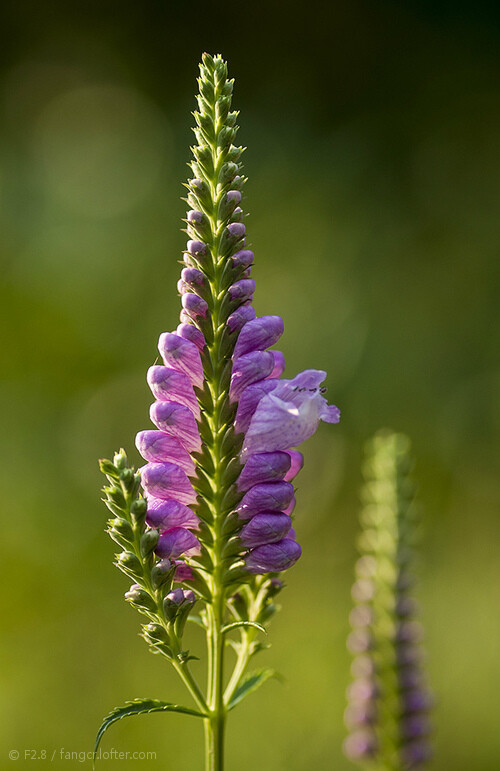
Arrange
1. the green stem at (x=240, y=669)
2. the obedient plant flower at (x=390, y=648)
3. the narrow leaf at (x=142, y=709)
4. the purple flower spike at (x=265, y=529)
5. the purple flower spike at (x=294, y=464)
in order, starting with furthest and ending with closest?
the obedient plant flower at (x=390, y=648) → the purple flower spike at (x=294, y=464) → the green stem at (x=240, y=669) → the purple flower spike at (x=265, y=529) → the narrow leaf at (x=142, y=709)

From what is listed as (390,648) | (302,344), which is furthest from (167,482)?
(302,344)

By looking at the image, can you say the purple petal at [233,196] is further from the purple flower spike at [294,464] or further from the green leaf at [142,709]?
the green leaf at [142,709]

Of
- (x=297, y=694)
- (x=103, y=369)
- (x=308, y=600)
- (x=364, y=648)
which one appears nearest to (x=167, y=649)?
(x=364, y=648)

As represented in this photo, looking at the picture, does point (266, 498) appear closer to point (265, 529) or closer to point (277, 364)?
point (265, 529)

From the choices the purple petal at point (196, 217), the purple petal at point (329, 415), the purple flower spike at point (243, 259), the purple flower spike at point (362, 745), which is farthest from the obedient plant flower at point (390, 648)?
the purple petal at point (196, 217)

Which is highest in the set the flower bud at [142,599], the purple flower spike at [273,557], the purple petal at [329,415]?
the purple petal at [329,415]

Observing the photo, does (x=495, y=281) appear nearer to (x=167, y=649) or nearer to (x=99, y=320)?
(x=99, y=320)
